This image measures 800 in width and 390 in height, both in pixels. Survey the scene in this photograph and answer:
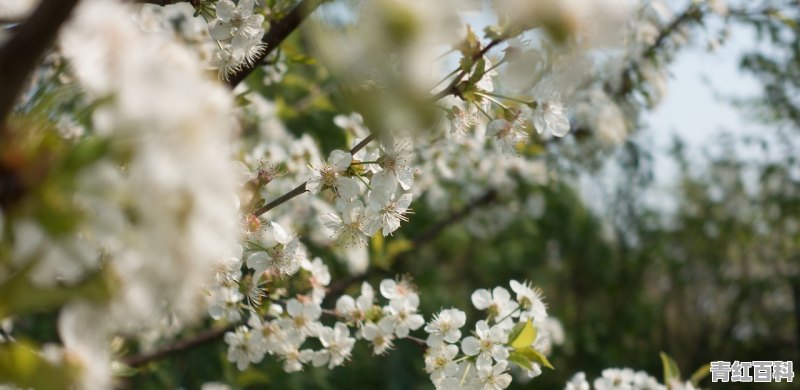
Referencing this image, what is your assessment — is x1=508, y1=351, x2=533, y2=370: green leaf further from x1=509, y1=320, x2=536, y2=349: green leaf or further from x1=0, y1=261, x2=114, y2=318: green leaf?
x1=0, y1=261, x2=114, y2=318: green leaf

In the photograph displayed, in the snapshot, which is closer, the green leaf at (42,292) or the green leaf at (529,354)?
the green leaf at (42,292)

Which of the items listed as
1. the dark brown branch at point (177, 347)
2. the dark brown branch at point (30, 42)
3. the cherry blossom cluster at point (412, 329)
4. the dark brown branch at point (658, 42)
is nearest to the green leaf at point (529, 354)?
the cherry blossom cluster at point (412, 329)

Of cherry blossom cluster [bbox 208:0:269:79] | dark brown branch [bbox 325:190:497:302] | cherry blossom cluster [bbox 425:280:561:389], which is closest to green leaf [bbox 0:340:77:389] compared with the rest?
cherry blossom cluster [bbox 208:0:269:79]

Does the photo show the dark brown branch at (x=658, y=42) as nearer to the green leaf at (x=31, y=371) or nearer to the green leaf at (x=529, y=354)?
the green leaf at (x=529, y=354)

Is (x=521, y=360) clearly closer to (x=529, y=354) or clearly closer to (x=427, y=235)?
(x=529, y=354)

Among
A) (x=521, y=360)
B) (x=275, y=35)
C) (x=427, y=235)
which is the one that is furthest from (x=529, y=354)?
(x=427, y=235)

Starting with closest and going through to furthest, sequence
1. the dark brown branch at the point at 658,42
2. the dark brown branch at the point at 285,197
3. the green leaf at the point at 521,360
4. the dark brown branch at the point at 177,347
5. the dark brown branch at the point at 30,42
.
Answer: the dark brown branch at the point at 30,42, the dark brown branch at the point at 285,197, the green leaf at the point at 521,360, the dark brown branch at the point at 177,347, the dark brown branch at the point at 658,42

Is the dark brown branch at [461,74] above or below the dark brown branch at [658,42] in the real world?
above

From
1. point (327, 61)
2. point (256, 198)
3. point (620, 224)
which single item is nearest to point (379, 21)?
point (327, 61)
